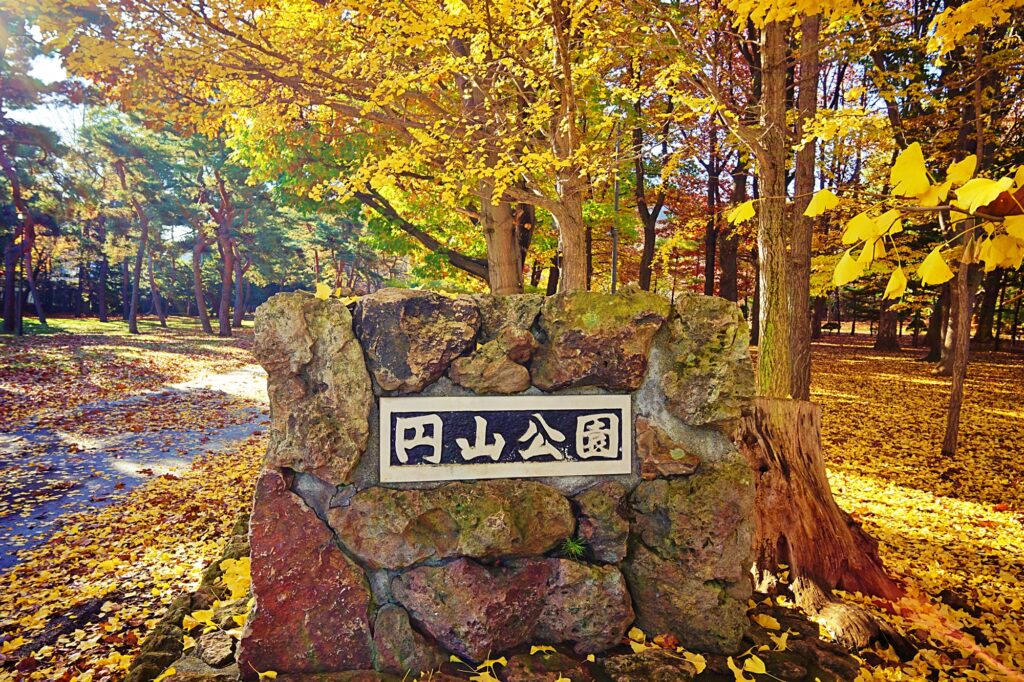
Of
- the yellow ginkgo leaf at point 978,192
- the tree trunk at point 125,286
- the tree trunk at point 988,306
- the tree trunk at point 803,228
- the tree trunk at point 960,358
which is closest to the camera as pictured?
the yellow ginkgo leaf at point 978,192

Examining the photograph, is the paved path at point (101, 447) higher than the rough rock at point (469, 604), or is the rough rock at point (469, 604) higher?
the rough rock at point (469, 604)

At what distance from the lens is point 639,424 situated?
2.83 metres

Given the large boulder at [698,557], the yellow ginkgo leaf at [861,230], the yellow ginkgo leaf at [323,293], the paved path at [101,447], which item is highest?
the yellow ginkgo leaf at [861,230]

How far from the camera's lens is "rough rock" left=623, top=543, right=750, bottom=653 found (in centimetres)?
274

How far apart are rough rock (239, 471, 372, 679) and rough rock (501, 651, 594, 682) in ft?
2.22

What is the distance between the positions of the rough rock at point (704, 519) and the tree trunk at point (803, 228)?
3.50 m

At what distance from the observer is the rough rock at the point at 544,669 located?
2484mm

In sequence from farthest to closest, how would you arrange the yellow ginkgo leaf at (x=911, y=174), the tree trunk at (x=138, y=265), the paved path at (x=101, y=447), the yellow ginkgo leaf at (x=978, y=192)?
the tree trunk at (x=138, y=265), the paved path at (x=101, y=447), the yellow ginkgo leaf at (x=911, y=174), the yellow ginkgo leaf at (x=978, y=192)

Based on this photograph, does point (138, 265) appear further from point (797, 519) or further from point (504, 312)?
point (797, 519)

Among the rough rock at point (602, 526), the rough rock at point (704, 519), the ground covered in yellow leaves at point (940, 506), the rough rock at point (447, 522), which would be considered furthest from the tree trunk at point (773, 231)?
the rough rock at point (447, 522)

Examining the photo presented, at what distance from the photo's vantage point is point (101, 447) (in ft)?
24.8

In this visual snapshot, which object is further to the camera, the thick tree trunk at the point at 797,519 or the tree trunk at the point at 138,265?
the tree trunk at the point at 138,265

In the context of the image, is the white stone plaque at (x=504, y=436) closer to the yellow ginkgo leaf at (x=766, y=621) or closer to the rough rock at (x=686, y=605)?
the rough rock at (x=686, y=605)

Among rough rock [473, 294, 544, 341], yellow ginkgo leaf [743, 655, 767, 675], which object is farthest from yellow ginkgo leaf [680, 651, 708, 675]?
rough rock [473, 294, 544, 341]
